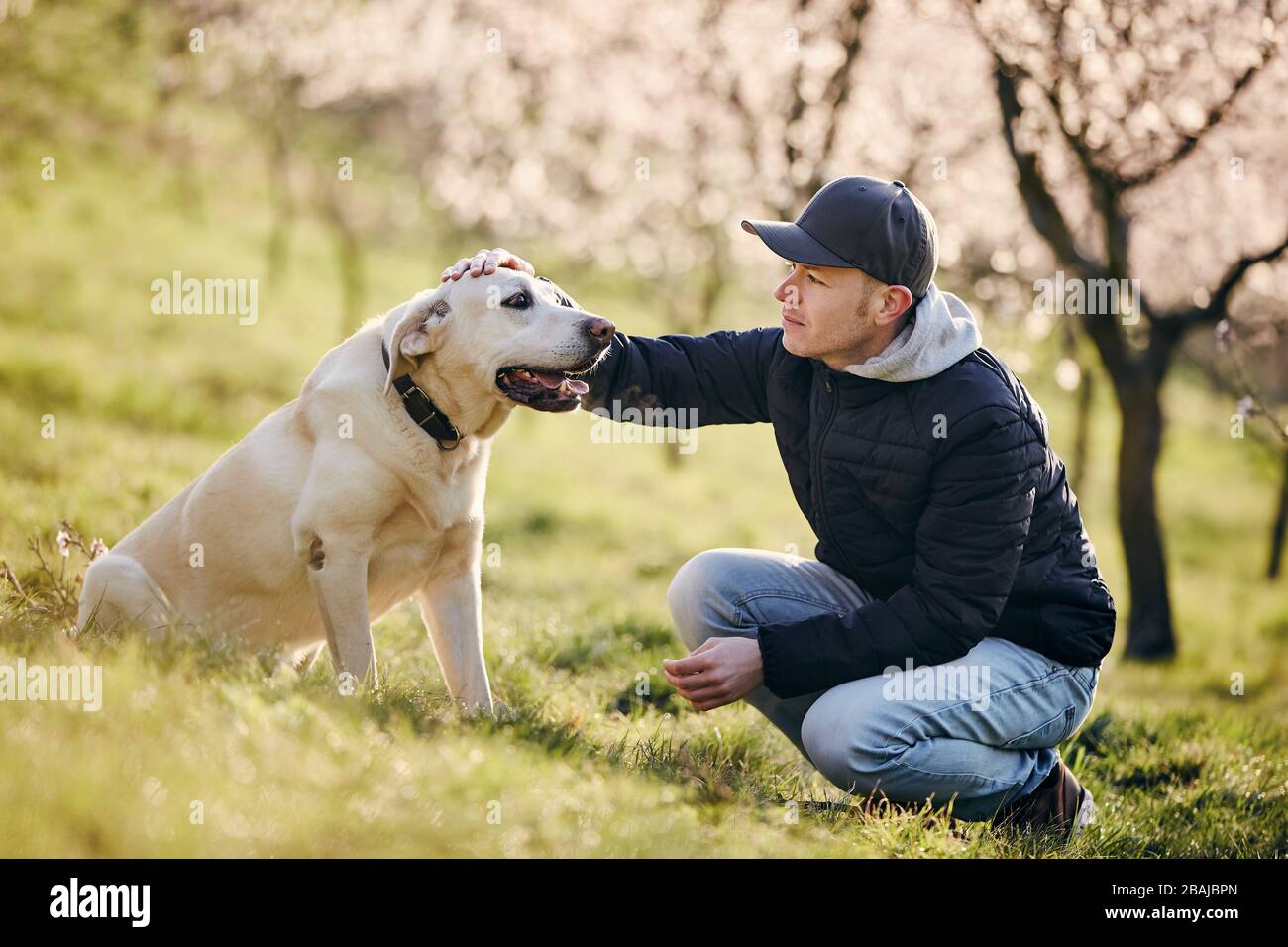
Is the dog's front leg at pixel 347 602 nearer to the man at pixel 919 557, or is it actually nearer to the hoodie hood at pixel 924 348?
the man at pixel 919 557

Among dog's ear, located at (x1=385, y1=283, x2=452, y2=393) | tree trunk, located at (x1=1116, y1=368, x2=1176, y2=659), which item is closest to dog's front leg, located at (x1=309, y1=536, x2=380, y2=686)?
dog's ear, located at (x1=385, y1=283, x2=452, y2=393)

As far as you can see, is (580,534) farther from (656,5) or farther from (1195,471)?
(1195,471)

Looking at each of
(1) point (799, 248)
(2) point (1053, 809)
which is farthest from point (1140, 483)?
(1) point (799, 248)

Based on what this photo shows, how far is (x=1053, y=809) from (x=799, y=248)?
2.02 m

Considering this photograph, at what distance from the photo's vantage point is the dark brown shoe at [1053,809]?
12.0ft

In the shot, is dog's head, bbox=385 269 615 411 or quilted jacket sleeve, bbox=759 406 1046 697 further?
dog's head, bbox=385 269 615 411

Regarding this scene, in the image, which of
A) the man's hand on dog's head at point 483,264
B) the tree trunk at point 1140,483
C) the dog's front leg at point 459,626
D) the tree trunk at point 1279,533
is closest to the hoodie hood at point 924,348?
the man's hand on dog's head at point 483,264

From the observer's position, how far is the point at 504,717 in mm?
3625

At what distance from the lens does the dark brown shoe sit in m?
3.64

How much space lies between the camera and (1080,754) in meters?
4.70

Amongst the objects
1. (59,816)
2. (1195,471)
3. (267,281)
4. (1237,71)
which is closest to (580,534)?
(1237,71)

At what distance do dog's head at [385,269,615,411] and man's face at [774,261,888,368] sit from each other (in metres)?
0.63

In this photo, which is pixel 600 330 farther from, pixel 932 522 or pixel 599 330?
pixel 932 522

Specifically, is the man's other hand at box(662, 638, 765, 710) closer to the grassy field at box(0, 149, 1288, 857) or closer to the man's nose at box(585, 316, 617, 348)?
the grassy field at box(0, 149, 1288, 857)
